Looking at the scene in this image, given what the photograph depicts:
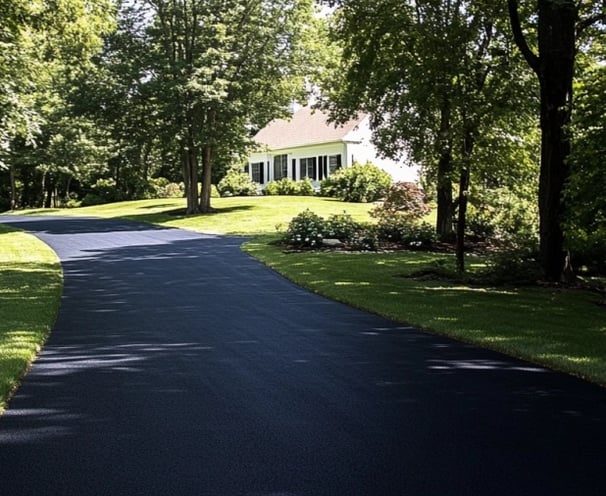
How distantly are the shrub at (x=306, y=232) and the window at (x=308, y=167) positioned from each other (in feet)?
82.1

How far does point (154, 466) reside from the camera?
4336 millimetres

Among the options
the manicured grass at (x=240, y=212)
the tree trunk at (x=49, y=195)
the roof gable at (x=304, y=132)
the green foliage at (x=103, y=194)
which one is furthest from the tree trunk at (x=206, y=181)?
the tree trunk at (x=49, y=195)

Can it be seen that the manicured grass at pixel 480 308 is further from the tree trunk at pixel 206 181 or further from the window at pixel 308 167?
the window at pixel 308 167

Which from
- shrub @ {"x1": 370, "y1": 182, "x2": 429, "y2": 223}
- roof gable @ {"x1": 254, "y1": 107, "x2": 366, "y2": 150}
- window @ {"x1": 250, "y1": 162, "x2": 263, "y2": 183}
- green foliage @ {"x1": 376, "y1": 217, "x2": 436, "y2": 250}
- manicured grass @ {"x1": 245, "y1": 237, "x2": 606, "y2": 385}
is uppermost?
roof gable @ {"x1": 254, "y1": 107, "x2": 366, "y2": 150}

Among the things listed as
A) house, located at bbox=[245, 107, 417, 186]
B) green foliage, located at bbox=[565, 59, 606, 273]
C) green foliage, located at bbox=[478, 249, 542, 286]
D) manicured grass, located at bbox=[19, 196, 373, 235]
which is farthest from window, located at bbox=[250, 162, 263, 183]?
green foliage, located at bbox=[565, 59, 606, 273]

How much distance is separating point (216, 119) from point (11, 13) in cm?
1704

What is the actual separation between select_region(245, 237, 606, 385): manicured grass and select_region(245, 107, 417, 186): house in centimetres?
2156

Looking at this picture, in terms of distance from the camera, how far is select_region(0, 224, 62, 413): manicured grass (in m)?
6.88

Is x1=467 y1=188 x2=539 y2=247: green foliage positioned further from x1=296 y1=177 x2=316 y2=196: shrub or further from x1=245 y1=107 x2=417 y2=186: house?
x1=296 y1=177 x2=316 y2=196: shrub

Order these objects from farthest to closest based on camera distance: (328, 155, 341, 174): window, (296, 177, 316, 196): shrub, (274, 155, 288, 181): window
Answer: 1. (274, 155, 288, 181): window
2. (328, 155, 341, 174): window
3. (296, 177, 316, 196): shrub

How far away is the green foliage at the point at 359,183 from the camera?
123 ft

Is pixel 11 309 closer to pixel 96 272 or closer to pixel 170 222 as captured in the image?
pixel 96 272

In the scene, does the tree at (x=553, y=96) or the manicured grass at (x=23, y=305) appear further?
the tree at (x=553, y=96)

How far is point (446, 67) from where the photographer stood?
45.7 ft
